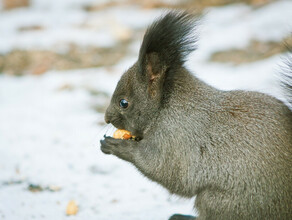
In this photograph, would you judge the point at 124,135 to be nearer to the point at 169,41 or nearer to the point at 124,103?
the point at 124,103

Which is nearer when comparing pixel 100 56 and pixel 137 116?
pixel 137 116

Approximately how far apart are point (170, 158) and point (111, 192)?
2.99 feet

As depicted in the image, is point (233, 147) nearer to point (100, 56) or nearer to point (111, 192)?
point (111, 192)

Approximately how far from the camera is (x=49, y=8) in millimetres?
8289

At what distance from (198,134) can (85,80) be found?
10.5 ft

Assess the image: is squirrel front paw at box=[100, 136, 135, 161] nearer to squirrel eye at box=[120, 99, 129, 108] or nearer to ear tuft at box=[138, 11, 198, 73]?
squirrel eye at box=[120, 99, 129, 108]

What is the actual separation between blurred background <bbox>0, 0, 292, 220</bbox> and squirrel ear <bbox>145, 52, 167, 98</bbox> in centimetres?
31

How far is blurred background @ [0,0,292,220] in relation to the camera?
306cm

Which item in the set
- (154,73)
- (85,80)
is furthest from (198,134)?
(85,80)

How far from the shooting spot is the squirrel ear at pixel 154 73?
2521 millimetres

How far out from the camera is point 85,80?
5.38 meters

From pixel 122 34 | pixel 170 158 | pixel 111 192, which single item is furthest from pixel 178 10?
pixel 122 34

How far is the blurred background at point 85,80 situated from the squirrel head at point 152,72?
0.52ft

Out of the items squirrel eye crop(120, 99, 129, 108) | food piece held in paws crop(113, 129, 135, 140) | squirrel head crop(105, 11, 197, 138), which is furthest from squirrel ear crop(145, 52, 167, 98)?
food piece held in paws crop(113, 129, 135, 140)
